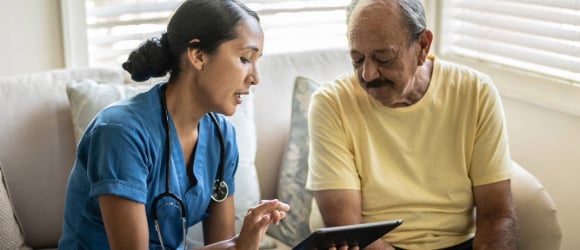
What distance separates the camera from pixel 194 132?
187 centimetres

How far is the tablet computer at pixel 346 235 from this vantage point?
1.68m

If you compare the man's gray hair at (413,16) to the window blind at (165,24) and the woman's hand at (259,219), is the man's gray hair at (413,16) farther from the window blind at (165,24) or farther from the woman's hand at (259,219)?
the window blind at (165,24)

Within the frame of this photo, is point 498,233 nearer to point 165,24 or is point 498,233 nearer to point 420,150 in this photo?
point 420,150

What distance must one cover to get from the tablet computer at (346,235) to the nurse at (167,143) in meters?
0.09

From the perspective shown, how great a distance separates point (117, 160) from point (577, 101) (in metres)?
1.42

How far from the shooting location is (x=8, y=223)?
210 cm

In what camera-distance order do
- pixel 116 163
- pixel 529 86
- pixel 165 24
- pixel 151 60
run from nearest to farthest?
pixel 116 163 < pixel 151 60 < pixel 529 86 < pixel 165 24

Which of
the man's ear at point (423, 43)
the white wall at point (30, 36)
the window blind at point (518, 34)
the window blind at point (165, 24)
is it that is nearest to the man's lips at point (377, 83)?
the man's ear at point (423, 43)

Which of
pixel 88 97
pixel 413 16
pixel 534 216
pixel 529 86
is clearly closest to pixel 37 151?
pixel 88 97

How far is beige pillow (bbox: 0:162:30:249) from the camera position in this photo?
208cm

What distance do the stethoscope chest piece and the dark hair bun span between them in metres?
0.30

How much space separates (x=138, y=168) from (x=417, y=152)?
770mm

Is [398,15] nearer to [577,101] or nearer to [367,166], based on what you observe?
[367,166]

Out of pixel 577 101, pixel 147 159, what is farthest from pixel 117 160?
pixel 577 101
